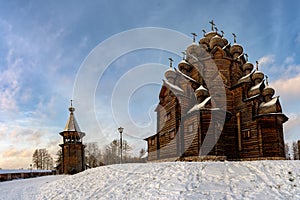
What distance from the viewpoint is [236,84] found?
76.5ft

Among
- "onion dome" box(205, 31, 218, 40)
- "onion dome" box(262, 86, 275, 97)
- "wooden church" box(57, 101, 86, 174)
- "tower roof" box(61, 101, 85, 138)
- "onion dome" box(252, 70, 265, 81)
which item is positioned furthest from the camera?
"tower roof" box(61, 101, 85, 138)

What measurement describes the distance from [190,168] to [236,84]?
13636 millimetres

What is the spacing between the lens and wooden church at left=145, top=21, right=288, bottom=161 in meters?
19.6

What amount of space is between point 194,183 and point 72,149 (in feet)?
77.5

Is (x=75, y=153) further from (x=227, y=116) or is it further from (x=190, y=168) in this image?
(x=190, y=168)

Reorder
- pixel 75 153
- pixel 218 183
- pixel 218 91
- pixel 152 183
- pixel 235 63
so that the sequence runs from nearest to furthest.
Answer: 1. pixel 218 183
2. pixel 152 183
3. pixel 218 91
4. pixel 235 63
5. pixel 75 153

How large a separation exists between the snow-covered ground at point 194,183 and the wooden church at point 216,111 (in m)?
7.55

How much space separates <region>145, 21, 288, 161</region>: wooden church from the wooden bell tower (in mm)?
8834

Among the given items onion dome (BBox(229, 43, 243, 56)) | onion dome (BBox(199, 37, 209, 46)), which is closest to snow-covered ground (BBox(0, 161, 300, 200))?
onion dome (BBox(229, 43, 243, 56))

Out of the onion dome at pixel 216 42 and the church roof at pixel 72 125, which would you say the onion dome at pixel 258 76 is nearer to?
the onion dome at pixel 216 42

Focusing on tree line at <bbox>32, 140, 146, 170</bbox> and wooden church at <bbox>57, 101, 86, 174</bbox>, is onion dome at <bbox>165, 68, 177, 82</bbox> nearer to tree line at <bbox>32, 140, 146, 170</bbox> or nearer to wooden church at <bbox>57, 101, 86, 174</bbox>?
wooden church at <bbox>57, 101, 86, 174</bbox>

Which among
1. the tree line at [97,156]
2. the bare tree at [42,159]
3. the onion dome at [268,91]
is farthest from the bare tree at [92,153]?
the onion dome at [268,91]

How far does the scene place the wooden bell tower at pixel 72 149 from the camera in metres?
30.2

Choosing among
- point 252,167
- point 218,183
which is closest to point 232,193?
point 218,183
